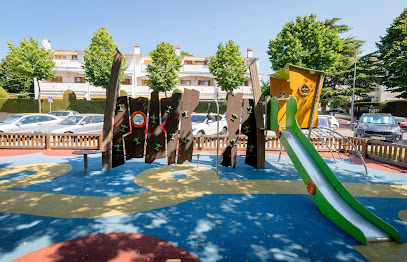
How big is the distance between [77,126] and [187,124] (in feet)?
27.5

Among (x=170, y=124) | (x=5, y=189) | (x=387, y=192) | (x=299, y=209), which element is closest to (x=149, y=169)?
(x=170, y=124)

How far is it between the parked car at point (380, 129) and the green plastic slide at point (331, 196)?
9.03m

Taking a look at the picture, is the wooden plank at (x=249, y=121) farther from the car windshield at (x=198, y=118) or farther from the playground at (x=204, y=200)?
the car windshield at (x=198, y=118)

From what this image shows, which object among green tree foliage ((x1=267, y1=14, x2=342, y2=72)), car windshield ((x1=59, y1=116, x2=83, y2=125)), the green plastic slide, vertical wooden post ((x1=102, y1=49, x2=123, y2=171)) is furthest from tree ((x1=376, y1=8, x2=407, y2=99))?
car windshield ((x1=59, y1=116, x2=83, y2=125))

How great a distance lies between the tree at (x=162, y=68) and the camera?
Result: 31.9 m

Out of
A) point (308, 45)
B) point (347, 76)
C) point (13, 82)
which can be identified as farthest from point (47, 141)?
point (13, 82)

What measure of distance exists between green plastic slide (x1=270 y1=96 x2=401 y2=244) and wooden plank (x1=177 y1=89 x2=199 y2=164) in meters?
2.78

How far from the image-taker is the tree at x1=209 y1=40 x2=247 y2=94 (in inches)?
1267

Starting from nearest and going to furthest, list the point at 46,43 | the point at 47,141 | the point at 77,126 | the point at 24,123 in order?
the point at 47,141, the point at 77,126, the point at 24,123, the point at 46,43

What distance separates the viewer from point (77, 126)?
41.1 feet

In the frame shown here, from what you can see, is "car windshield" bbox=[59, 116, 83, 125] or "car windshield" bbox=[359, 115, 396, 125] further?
"car windshield" bbox=[59, 116, 83, 125]

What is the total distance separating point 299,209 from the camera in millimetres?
4707

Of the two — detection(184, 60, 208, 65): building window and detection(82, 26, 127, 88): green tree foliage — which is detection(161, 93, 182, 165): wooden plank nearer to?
detection(82, 26, 127, 88): green tree foliage

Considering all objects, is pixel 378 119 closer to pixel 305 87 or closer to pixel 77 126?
pixel 305 87
